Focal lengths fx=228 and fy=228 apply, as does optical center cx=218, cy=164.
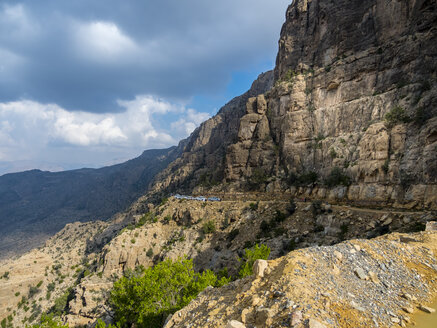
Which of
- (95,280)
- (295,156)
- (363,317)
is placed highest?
(295,156)

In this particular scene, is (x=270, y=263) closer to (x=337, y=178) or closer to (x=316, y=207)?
(x=316, y=207)

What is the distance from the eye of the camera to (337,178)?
3484 centimetres

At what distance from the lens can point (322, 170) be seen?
39.2 meters

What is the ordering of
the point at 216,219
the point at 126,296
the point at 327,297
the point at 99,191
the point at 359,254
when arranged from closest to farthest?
the point at 327,297 → the point at 359,254 → the point at 126,296 → the point at 216,219 → the point at 99,191

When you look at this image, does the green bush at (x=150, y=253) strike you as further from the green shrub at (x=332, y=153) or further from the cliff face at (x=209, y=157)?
the green shrub at (x=332, y=153)

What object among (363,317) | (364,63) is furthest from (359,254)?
(364,63)

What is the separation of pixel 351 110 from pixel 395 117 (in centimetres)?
765

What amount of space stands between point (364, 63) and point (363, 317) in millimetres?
45155

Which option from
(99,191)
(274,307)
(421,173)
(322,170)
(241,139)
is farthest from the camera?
(99,191)

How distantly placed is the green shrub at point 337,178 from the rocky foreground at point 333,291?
→ 23.5 metres

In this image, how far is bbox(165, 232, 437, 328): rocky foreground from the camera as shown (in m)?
6.34

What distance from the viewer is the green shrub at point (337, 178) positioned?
33556mm

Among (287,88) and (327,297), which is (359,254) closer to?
(327,297)

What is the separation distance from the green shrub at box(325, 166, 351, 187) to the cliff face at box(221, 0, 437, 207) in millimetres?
152
